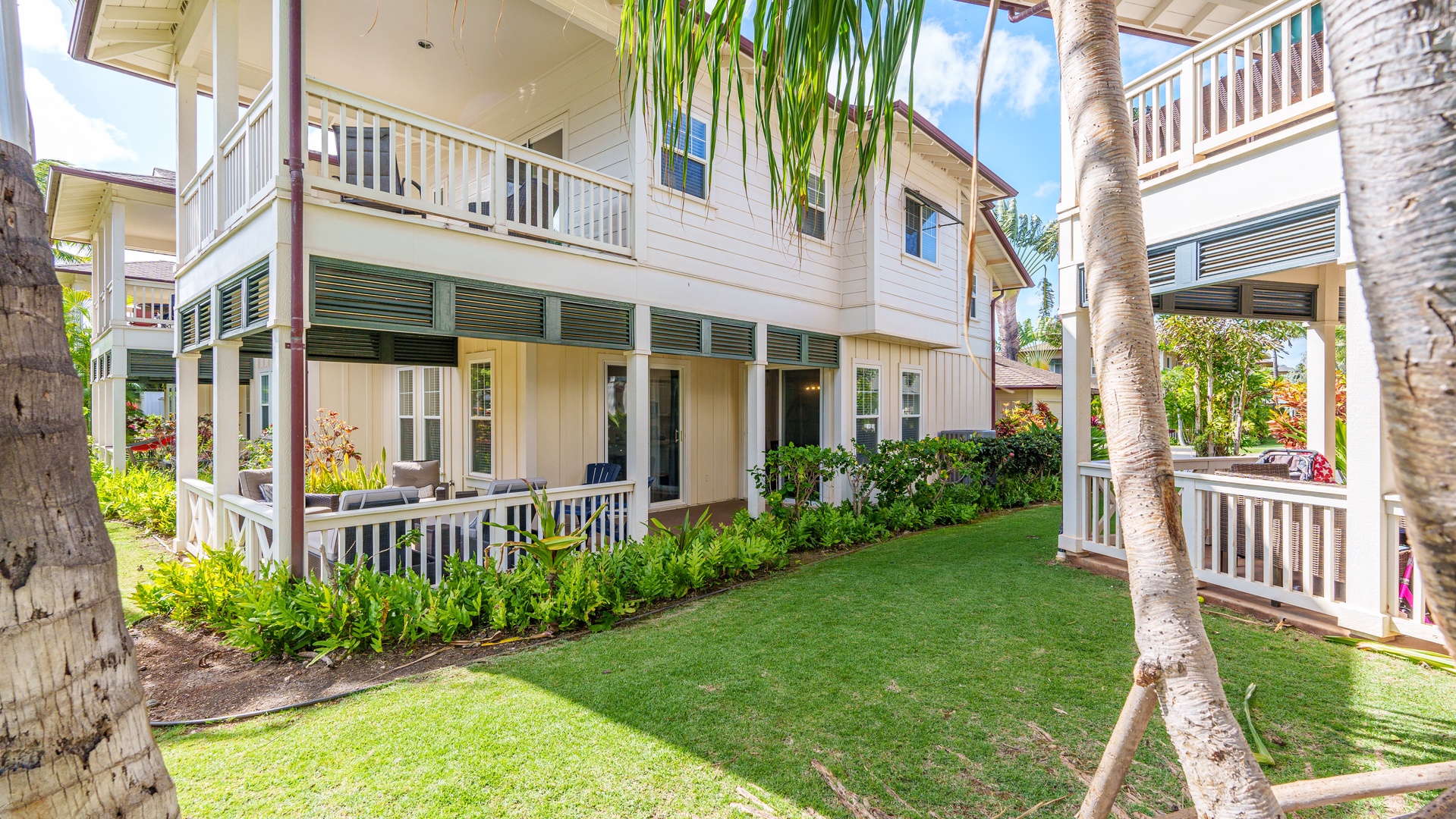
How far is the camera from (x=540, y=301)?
6.07m

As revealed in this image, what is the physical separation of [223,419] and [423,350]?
2468 millimetres

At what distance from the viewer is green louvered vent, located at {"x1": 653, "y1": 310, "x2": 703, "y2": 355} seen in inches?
283

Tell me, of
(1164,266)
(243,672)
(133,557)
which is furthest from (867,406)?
(133,557)

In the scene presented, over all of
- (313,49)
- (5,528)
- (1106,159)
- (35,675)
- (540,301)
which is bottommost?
(35,675)

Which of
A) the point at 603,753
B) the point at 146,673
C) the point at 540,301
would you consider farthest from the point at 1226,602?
the point at 146,673

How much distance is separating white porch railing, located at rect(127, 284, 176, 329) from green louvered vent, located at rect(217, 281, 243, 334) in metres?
7.32

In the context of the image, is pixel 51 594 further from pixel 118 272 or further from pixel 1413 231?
pixel 118 272

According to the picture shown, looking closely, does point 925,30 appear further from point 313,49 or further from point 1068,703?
point 313,49

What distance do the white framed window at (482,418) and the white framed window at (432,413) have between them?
988 millimetres

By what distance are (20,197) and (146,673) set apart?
4.75 metres

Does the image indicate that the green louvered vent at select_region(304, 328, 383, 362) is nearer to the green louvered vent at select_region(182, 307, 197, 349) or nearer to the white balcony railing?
the green louvered vent at select_region(182, 307, 197, 349)

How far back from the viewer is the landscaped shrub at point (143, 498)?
28.9 ft

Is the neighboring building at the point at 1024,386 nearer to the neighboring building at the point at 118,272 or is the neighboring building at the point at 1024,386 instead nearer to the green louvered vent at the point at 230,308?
the green louvered vent at the point at 230,308

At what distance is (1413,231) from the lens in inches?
24.3
